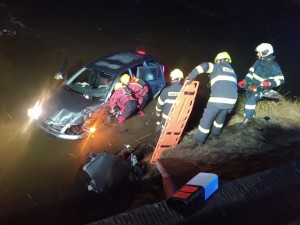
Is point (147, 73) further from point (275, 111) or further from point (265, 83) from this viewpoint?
point (275, 111)

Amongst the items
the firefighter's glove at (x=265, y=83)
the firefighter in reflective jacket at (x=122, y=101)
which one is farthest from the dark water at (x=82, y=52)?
the firefighter's glove at (x=265, y=83)

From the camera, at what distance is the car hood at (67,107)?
611cm

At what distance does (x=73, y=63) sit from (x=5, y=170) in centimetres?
593

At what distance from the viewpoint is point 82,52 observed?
37.3 ft

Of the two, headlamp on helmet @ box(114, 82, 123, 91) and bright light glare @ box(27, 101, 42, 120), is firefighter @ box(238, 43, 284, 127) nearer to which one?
headlamp on helmet @ box(114, 82, 123, 91)

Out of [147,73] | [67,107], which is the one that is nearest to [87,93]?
[67,107]

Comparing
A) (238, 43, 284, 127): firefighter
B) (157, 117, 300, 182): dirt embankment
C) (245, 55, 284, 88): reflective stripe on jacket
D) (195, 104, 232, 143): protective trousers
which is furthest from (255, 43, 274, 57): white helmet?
(157, 117, 300, 182): dirt embankment

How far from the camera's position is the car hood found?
611cm

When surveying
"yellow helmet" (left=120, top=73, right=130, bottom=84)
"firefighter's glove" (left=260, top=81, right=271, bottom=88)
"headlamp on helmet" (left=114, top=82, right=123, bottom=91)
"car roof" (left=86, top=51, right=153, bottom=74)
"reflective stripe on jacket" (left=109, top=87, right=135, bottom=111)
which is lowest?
"reflective stripe on jacket" (left=109, top=87, right=135, bottom=111)

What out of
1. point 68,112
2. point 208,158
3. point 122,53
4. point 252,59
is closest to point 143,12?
point 252,59

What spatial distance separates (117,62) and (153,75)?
43.3 inches

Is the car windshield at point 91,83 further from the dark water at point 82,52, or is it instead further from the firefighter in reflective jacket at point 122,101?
the dark water at point 82,52

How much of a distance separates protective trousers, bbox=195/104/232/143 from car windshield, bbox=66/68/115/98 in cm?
253

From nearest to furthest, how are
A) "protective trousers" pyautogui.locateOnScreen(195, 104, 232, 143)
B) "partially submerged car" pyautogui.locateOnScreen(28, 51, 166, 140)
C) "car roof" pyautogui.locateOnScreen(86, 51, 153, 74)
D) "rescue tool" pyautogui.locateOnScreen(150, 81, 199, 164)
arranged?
"rescue tool" pyautogui.locateOnScreen(150, 81, 199, 164) → "protective trousers" pyautogui.locateOnScreen(195, 104, 232, 143) → "partially submerged car" pyautogui.locateOnScreen(28, 51, 166, 140) → "car roof" pyautogui.locateOnScreen(86, 51, 153, 74)
